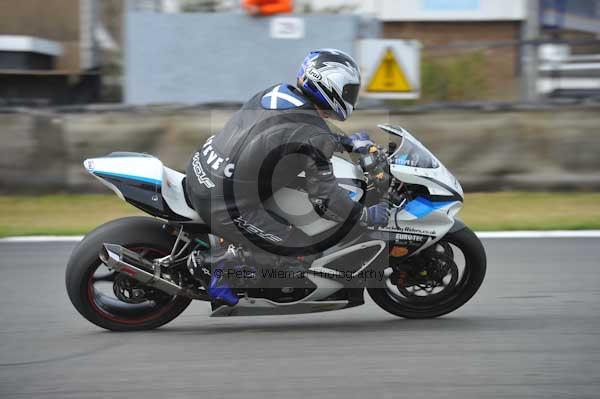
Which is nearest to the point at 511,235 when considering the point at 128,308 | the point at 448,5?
the point at 128,308

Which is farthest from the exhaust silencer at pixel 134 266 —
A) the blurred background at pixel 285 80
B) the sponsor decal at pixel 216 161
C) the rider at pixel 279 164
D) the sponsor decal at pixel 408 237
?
the blurred background at pixel 285 80

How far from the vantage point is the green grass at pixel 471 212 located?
8.31 meters

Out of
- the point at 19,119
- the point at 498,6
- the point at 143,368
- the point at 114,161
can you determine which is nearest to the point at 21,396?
the point at 143,368

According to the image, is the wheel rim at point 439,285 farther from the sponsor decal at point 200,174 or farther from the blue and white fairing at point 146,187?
the blue and white fairing at point 146,187

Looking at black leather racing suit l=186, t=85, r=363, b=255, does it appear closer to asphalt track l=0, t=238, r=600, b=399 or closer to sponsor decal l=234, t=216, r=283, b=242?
sponsor decal l=234, t=216, r=283, b=242

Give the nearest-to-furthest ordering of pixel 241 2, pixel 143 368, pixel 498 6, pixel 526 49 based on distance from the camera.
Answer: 1. pixel 143 368
2. pixel 526 49
3. pixel 241 2
4. pixel 498 6

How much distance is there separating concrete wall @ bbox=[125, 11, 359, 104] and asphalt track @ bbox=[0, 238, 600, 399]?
19.2 ft

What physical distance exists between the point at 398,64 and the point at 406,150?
446 centimetres

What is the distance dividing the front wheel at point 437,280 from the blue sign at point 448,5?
475 inches

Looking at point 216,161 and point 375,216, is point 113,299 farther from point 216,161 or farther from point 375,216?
point 375,216

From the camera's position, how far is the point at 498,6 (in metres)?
16.7

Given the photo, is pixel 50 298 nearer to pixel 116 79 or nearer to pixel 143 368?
pixel 143 368

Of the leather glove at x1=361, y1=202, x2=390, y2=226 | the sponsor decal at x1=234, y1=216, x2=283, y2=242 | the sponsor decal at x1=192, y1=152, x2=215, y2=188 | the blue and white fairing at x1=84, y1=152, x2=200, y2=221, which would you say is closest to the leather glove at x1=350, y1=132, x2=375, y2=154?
the leather glove at x1=361, y1=202, x2=390, y2=226

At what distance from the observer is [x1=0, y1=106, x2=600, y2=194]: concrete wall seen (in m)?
9.48
